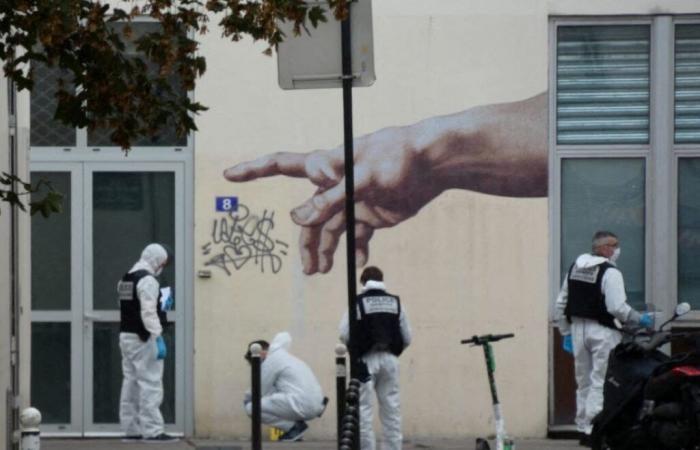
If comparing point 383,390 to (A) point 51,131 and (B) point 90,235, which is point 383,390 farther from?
(A) point 51,131

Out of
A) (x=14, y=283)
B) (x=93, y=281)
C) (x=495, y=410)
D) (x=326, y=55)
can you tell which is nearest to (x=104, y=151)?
(x=93, y=281)

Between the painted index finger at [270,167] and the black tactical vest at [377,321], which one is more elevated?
the painted index finger at [270,167]

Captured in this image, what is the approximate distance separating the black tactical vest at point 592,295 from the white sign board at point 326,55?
5668mm

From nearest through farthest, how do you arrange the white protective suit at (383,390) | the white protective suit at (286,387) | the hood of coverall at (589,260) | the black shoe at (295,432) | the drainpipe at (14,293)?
the drainpipe at (14,293) → the white protective suit at (383,390) → the white protective suit at (286,387) → the hood of coverall at (589,260) → the black shoe at (295,432)

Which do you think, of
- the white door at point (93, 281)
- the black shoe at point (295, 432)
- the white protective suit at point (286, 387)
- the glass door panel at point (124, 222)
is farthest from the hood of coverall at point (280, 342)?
the glass door panel at point (124, 222)

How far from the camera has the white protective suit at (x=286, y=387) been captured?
15.8 meters

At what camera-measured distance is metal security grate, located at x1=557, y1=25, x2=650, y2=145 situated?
17.3m

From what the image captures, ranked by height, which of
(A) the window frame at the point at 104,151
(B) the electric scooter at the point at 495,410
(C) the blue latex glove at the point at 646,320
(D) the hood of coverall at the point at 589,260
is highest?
(A) the window frame at the point at 104,151

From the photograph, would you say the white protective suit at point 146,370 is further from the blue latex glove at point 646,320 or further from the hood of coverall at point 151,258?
the blue latex glove at point 646,320

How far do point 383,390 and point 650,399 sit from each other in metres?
3.44

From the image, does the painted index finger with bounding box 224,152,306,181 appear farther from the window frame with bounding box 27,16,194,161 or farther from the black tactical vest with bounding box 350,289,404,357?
the black tactical vest with bounding box 350,289,404,357

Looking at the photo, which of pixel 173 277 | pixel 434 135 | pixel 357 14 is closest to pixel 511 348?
pixel 434 135

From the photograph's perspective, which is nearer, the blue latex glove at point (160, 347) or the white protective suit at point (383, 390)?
the white protective suit at point (383, 390)

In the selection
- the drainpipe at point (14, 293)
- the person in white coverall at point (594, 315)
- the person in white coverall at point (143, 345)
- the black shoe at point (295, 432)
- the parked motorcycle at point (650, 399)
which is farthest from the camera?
the black shoe at point (295, 432)
